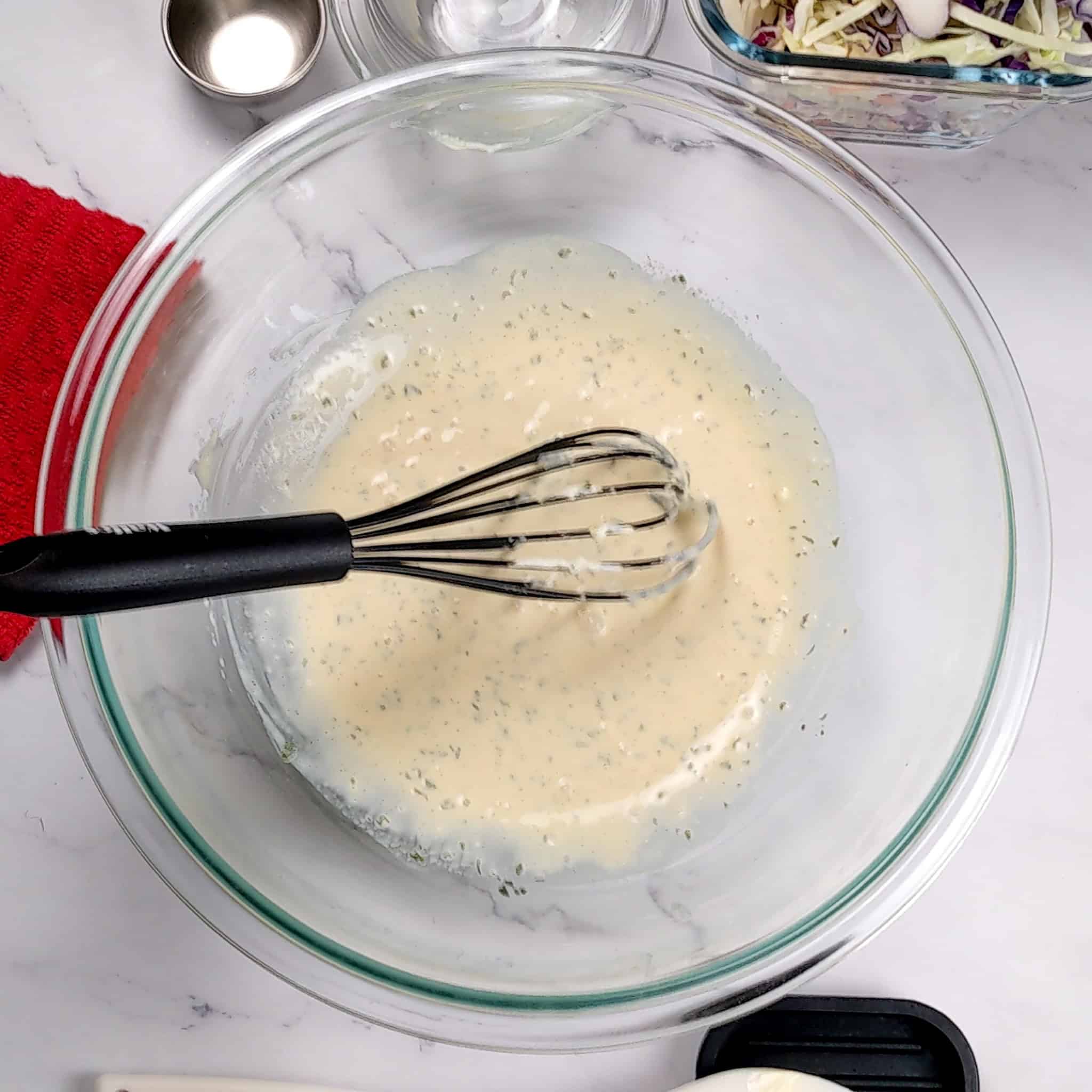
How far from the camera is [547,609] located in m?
0.97

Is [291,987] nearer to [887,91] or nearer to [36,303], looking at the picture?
[36,303]

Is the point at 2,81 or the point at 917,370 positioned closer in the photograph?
the point at 917,370

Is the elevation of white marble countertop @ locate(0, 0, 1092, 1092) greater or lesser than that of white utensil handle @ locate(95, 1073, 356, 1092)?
greater

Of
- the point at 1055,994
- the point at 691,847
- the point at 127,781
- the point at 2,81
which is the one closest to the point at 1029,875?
the point at 1055,994

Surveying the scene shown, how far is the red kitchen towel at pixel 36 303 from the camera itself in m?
1.00

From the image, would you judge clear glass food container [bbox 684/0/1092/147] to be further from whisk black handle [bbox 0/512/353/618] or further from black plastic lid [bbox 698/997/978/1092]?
black plastic lid [bbox 698/997/978/1092]

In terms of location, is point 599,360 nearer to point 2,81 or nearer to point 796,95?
point 796,95

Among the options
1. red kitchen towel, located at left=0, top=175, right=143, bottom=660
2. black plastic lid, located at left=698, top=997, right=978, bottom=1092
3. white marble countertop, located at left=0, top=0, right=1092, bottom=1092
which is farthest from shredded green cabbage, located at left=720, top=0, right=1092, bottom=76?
black plastic lid, located at left=698, top=997, right=978, bottom=1092

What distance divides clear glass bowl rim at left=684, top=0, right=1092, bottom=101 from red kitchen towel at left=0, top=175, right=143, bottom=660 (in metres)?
0.56

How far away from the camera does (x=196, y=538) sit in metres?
Answer: 0.60

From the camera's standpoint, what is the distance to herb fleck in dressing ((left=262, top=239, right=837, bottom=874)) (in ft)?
3.12

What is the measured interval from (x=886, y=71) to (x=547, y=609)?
54cm

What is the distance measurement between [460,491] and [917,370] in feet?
1.33

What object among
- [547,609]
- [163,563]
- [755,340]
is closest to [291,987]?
[547,609]
